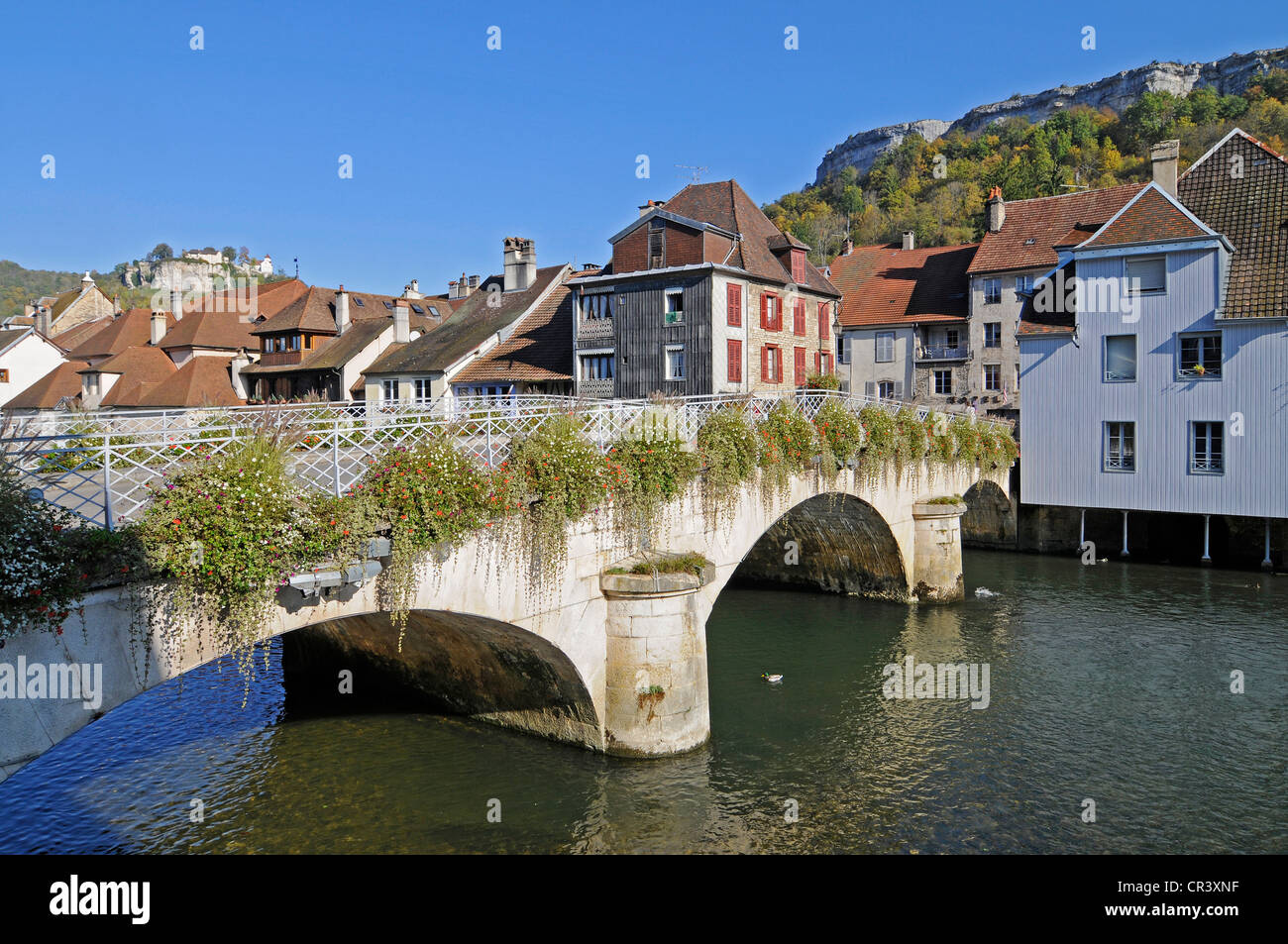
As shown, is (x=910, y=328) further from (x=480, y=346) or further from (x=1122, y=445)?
(x=480, y=346)

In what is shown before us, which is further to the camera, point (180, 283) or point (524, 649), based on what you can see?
point (180, 283)

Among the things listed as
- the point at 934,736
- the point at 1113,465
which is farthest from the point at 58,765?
the point at 1113,465

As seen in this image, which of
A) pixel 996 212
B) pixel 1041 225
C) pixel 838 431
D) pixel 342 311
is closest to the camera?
pixel 838 431

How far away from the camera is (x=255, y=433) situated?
890 cm

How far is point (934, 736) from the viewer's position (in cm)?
1383

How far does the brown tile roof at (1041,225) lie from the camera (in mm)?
37906

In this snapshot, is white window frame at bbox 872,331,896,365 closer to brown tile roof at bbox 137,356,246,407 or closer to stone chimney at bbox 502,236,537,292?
stone chimney at bbox 502,236,537,292

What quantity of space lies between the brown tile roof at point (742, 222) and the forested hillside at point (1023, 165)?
4124cm

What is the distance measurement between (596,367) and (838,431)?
56.1ft

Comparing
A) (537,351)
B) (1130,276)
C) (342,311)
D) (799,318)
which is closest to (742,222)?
(799,318)

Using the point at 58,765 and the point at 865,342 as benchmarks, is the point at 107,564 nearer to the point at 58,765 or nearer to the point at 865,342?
the point at 58,765

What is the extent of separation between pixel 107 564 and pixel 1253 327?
27.0 metres

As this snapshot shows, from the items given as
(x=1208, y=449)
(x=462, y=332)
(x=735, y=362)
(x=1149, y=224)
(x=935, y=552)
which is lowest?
(x=935, y=552)

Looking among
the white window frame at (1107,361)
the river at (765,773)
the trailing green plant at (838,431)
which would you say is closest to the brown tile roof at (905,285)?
the white window frame at (1107,361)
